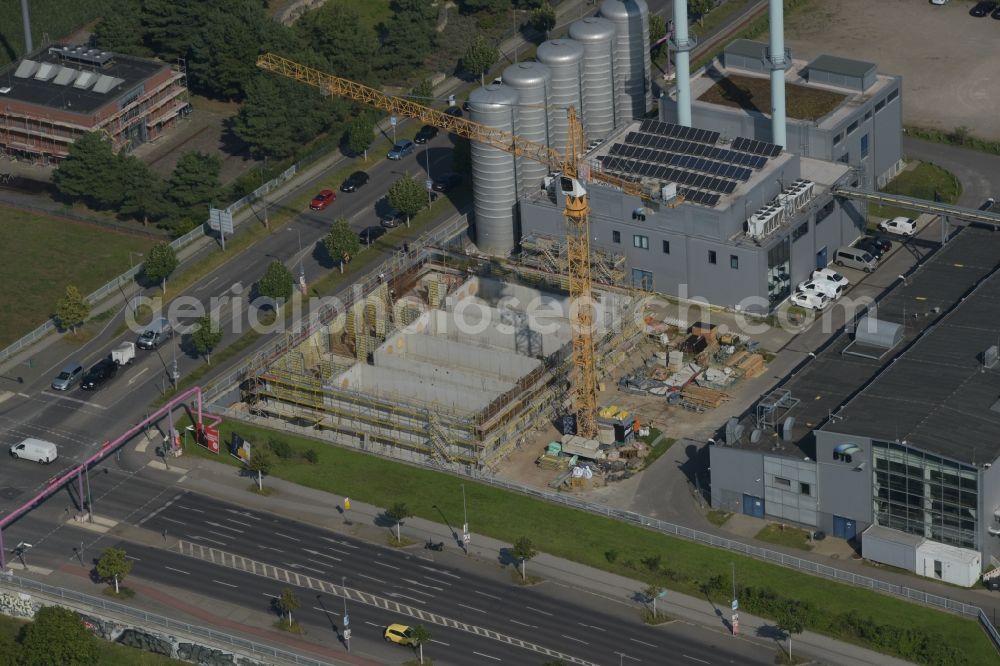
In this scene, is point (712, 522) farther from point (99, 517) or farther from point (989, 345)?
point (99, 517)

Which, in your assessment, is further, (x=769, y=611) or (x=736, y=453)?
(x=736, y=453)

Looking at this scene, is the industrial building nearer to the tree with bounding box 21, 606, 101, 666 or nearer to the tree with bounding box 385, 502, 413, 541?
the tree with bounding box 385, 502, 413, 541

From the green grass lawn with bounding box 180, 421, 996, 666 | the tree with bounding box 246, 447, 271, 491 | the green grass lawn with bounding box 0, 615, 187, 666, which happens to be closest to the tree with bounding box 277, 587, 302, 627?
the green grass lawn with bounding box 0, 615, 187, 666

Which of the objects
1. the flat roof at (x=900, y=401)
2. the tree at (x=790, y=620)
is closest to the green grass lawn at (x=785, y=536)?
the flat roof at (x=900, y=401)

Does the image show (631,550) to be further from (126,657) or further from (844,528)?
(126,657)

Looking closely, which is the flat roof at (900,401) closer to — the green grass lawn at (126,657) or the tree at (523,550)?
the tree at (523,550)

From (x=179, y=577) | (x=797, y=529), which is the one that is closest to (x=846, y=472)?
(x=797, y=529)

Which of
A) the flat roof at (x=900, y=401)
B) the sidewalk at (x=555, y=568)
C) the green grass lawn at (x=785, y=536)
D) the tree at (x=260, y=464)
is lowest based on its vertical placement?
the green grass lawn at (x=785, y=536)
